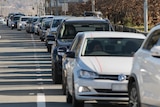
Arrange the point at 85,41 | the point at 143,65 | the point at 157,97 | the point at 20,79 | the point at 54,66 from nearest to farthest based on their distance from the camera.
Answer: the point at 157,97 → the point at 143,65 → the point at 85,41 → the point at 54,66 → the point at 20,79

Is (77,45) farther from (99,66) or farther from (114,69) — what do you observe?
(114,69)

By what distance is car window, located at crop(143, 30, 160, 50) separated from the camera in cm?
904

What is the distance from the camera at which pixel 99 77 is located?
11320mm

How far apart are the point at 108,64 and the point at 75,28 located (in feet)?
21.3

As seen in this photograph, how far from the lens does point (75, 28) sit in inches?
712

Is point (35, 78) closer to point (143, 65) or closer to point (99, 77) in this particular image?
point (99, 77)

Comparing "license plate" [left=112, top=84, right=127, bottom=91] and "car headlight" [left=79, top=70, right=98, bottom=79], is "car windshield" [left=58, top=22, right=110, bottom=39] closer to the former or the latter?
"car headlight" [left=79, top=70, right=98, bottom=79]

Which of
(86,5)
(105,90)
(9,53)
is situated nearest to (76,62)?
(105,90)

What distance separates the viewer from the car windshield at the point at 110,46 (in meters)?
12.7

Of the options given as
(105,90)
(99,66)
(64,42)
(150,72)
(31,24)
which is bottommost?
(31,24)

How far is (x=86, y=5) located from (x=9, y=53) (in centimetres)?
4932

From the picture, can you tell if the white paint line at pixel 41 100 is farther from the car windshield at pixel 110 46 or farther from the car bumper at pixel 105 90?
the car bumper at pixel 105 90

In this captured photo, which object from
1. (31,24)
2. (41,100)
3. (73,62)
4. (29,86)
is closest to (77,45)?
(73,62)

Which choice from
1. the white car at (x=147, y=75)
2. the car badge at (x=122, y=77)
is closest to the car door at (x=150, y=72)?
the white car at (x=147, y=75)
